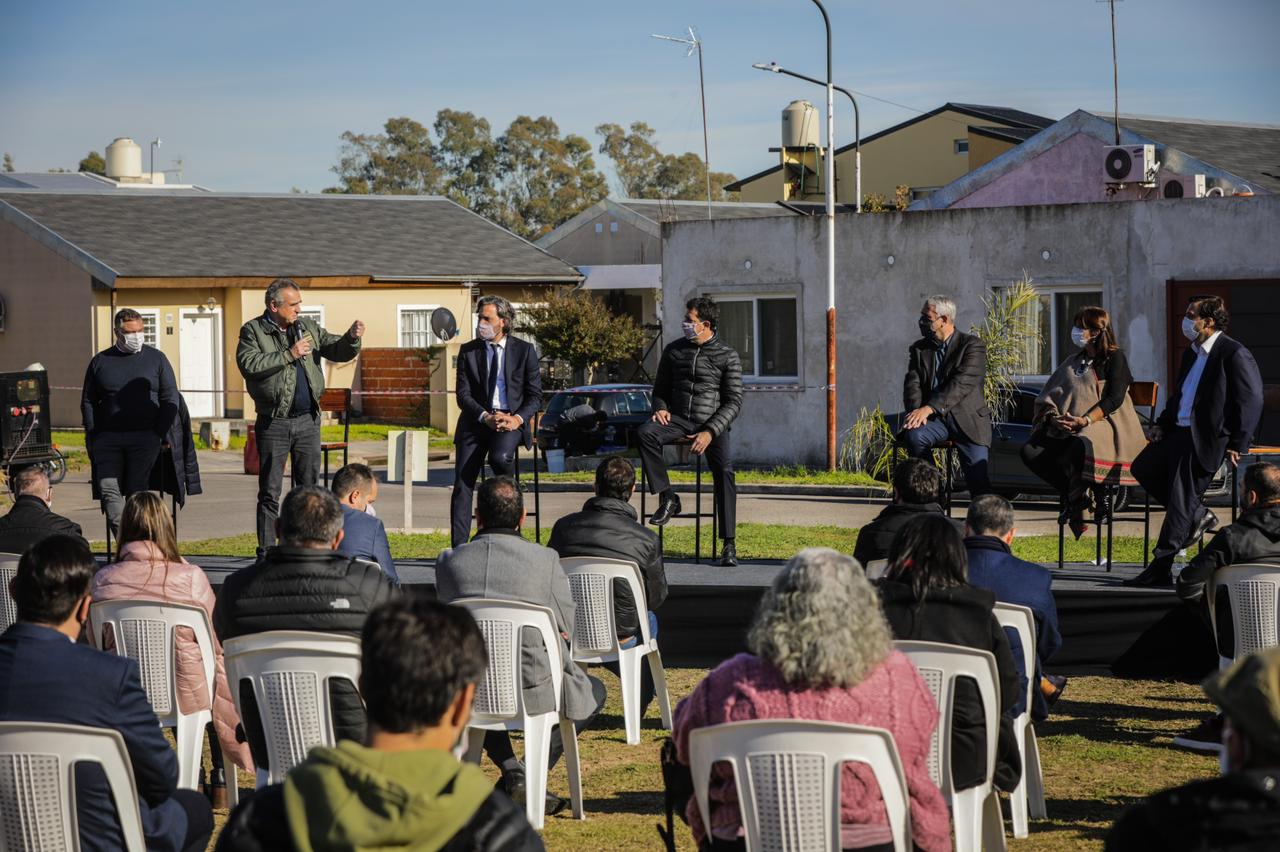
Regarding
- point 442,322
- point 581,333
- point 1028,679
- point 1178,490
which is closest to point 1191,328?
point 1178,490

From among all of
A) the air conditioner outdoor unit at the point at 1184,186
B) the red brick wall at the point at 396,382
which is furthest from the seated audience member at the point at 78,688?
the red brick wall at the point at 396,382

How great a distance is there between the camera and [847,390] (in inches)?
881

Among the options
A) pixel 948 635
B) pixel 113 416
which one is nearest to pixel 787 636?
pixel 948 635

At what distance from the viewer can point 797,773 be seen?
12.6 ft

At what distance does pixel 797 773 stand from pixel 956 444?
6.66 m

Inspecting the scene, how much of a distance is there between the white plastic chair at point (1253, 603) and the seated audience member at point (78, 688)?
179 inches

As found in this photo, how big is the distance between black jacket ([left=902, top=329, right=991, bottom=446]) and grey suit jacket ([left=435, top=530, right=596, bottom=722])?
14.1 feet

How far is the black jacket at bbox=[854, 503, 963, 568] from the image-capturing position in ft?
22.8

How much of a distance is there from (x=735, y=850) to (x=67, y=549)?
209 cm

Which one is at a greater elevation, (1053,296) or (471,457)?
(1053,296)

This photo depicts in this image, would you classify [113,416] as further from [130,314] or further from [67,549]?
[67,549]

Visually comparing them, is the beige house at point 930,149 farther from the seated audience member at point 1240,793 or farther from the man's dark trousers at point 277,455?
the seated audience member at point 1240,793

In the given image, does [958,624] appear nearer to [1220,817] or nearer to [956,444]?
[1220,817]

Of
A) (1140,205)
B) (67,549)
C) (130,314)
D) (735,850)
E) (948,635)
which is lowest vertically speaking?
(735,850)
